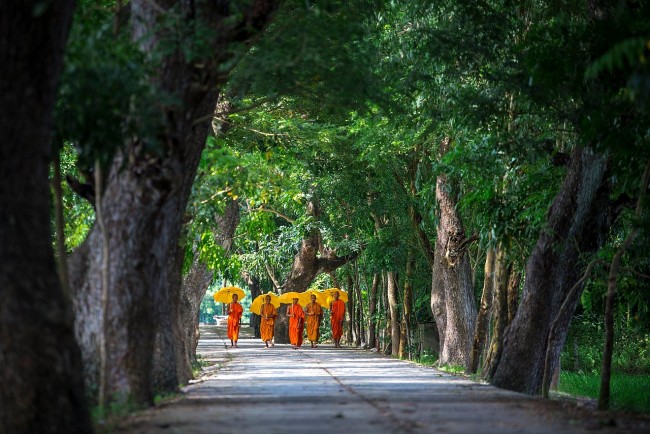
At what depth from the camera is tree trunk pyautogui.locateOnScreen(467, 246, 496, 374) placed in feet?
84.1

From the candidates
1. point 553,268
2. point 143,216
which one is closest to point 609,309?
point 553,268

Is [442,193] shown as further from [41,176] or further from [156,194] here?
[41,176]

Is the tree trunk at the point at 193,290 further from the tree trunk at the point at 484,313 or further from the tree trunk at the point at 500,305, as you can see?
the tree trunk at the point at 500,305

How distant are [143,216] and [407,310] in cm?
2426

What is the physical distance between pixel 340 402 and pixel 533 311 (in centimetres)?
624

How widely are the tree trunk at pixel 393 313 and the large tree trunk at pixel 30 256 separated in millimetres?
30034

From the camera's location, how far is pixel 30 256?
9.64m

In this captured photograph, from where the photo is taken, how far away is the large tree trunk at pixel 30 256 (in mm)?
9484

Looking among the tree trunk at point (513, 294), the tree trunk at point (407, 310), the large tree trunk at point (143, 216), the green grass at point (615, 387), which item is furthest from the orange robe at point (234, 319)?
the large tree trunk at point (143, 216)

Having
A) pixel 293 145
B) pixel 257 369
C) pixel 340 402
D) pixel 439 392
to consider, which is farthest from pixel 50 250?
A: pixel 293 145

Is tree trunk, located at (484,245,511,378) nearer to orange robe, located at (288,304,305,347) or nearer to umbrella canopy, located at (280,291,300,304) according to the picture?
orange robe, located at (288,304,305,347)

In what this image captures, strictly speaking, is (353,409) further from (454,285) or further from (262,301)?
(262,301)

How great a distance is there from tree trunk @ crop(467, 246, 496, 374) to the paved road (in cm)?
405

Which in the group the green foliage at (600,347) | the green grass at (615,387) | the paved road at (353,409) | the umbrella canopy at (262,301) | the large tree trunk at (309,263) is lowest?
the paved road at (353,409)
